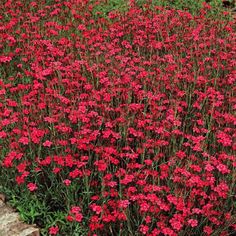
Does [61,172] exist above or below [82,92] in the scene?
below

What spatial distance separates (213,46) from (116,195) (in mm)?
3444

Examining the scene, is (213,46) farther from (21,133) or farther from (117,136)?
(21,133)

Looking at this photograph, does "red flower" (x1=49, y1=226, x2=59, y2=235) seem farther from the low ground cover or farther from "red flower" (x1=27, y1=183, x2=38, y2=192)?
"red flower" (x1=27, y1=183, x2=38, y2=192)

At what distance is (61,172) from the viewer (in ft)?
15.0

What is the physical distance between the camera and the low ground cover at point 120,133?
161 inches

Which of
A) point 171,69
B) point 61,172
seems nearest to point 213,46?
point 171,69

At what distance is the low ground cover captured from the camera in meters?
4.10

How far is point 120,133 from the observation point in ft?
15.4

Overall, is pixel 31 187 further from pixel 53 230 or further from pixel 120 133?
pixel 120 133

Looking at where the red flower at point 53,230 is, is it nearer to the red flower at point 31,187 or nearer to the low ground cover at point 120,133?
the low ground cover at point 120,133

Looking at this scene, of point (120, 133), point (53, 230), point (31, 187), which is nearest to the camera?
point (53, 230)

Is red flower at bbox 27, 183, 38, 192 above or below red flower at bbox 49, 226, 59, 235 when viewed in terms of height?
above

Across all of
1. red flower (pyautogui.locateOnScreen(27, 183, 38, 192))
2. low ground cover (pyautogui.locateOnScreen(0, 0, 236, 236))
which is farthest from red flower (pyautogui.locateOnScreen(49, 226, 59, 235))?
red flower (pyautogui.locateOnScreen(27, 183, 38, 192))

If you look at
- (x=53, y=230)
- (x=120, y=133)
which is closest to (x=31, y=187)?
(x=53, y=230)
